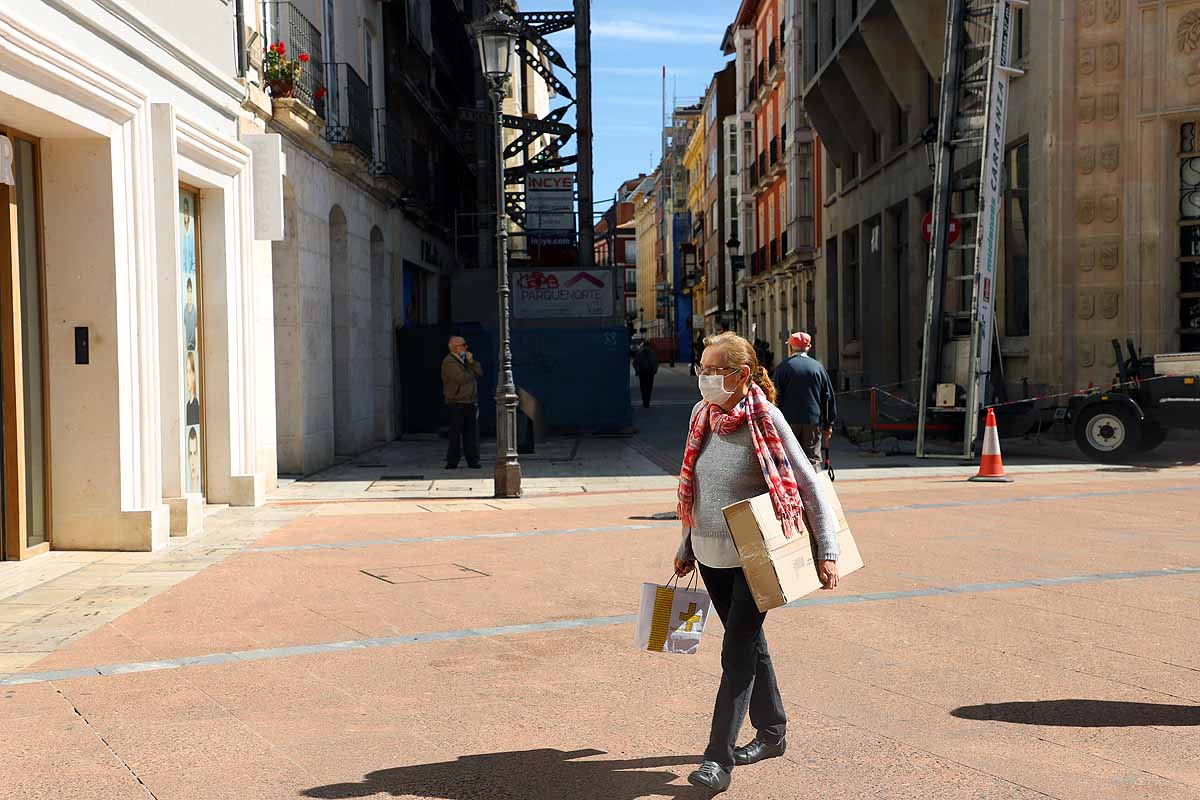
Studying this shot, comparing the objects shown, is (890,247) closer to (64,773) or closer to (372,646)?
(372,646)

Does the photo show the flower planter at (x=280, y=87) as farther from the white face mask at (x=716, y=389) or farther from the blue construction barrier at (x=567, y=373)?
the white face mask at (x=716, y=389)

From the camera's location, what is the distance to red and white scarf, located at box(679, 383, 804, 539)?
445 centimetres

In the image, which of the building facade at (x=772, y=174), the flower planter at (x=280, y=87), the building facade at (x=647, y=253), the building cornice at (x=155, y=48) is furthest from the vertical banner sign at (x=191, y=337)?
the building facade at (x=647, y=253)

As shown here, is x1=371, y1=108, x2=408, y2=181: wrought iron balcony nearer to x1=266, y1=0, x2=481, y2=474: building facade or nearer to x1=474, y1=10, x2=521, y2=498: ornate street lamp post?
x1=266, y1=0, x2=481, y2=474: building facade

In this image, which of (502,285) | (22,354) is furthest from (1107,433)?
(22,354)

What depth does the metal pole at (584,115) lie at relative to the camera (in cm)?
3070

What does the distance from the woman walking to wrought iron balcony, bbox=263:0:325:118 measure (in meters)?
12.2

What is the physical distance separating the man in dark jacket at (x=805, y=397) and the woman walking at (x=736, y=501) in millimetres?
7409

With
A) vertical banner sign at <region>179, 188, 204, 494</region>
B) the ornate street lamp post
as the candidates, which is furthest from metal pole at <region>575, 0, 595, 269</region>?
vertical banner sign at <region>179, 188, 204, 494</region>

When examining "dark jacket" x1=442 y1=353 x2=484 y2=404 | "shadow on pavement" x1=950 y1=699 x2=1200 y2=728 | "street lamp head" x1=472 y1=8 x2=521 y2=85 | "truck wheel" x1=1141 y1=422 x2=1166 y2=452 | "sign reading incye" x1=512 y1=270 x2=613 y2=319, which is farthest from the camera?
"sign reading incye" x1=512 y1=270 x2=613 y2=319

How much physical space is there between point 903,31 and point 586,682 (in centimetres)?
2511

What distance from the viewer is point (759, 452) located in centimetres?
449

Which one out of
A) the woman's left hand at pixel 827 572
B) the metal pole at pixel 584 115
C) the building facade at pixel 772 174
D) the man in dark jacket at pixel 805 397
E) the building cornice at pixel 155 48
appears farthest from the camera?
the building facade at pixel 772 174

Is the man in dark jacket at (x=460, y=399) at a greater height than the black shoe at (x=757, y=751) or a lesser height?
greater
